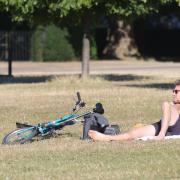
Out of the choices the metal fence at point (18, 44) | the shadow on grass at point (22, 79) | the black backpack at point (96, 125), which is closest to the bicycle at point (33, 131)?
the black backpack at point (96, 125)

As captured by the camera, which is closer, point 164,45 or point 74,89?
point 74,89

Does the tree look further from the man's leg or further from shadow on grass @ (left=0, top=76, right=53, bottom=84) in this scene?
the man's leg

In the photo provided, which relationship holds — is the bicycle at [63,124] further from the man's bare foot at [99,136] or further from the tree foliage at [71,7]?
the tree foliage at [71,7]

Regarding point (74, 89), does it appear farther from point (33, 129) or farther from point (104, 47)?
point (104, 47)

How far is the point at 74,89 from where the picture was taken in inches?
920

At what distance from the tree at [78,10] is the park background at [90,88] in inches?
1.2

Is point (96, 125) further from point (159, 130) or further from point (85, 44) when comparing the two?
point (85, 44)

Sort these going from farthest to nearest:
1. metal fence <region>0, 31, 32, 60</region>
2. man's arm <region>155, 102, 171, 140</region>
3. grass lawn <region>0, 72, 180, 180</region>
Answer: metal fence <region>0, 31, 32, 60</region> → man's arm <region>155, 102, 171, 140</region> → grass lawn <region>0, 72, 180, 180</region>

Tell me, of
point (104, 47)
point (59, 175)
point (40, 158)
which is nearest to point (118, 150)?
point (40, 158)

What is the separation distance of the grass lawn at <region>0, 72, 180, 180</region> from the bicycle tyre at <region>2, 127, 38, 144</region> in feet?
0.48

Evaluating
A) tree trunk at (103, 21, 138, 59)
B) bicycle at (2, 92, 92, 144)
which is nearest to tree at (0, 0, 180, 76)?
bicycle at (2, 92, 92, 144)

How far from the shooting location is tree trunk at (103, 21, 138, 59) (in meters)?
45.7

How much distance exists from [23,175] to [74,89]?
14.2 meters

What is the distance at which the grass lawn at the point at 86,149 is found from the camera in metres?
9.23
